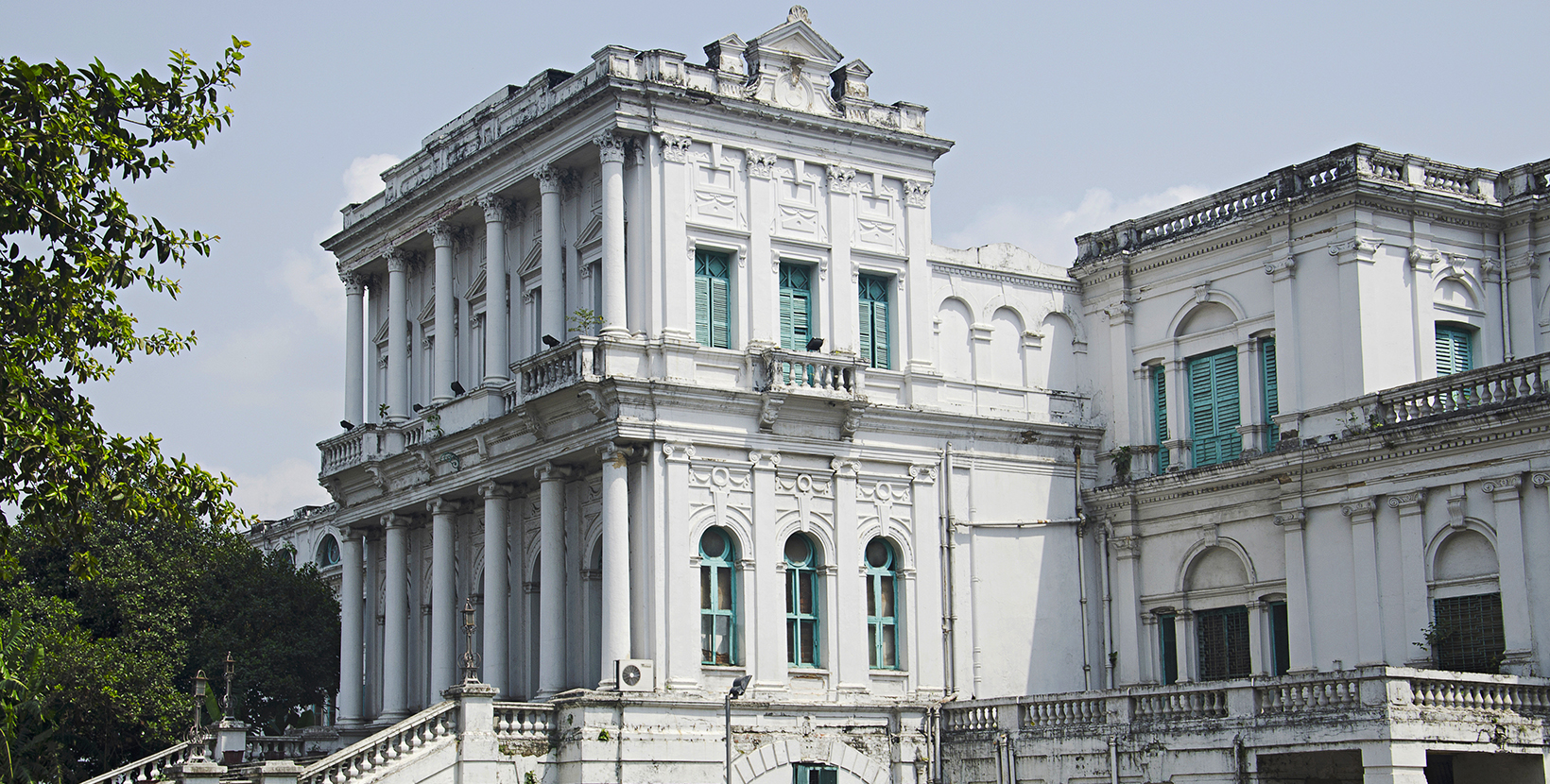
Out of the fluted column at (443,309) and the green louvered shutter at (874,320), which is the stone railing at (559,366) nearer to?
the fluted column at (443,309)

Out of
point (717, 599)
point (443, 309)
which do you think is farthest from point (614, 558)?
point (443, 309)

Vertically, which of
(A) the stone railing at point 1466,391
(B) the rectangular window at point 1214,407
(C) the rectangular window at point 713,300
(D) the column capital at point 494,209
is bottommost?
(A) the stone railing at point 1466,391

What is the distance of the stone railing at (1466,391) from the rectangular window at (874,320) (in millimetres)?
9285

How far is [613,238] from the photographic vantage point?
32.9 m

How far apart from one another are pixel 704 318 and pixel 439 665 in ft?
30.3

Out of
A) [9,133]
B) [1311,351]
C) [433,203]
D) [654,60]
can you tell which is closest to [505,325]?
[433,203]

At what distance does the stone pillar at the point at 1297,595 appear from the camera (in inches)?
1296

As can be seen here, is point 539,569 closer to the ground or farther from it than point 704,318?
closer to the ground

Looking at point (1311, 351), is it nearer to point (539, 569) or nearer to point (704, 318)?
point (704, 318)

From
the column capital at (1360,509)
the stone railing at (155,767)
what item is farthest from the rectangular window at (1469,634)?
the stone railing at (155,767)

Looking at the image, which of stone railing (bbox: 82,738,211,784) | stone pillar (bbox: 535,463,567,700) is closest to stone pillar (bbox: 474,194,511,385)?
stone pillar (bbox: 535,463,567,700)

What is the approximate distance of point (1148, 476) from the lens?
36.3 m

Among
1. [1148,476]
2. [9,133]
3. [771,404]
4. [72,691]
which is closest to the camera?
[9,133]

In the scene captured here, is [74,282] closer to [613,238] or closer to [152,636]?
[613,238]
